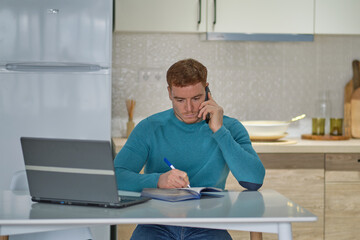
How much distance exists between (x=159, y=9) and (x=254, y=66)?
2.77 feet

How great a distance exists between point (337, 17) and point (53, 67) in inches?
73.1

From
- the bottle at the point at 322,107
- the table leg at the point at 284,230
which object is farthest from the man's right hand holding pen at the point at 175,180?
the bottle at the point at 322,107

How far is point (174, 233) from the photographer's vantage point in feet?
6.46

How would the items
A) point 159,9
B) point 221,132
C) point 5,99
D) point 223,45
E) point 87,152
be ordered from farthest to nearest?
point 223,45 < point 159,9 < point 5,99 < point 221,132 < point 87,152

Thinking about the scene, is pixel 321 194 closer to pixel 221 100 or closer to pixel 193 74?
pixel 221 100

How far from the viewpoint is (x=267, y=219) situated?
1.48 m

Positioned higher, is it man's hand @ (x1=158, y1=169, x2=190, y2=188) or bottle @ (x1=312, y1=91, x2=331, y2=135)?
bottle @ (x1=312, y1=91, x2=331, y2=135)

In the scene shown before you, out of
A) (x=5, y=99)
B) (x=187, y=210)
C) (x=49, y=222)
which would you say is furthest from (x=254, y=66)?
(x=49, y=222)

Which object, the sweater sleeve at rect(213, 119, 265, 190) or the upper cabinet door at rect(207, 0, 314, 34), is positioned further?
the upper cabinet door at rect(207, 0, 314, 34)

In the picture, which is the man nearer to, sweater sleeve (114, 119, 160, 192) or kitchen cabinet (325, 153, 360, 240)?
sweater sleeve (114, 119, 160, 192)

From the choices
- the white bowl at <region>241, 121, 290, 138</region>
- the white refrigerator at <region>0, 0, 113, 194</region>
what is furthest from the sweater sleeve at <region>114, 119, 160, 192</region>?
the white bowl at <region>241, 121, 290, 138</region>

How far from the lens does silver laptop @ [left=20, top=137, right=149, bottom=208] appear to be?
153 cm

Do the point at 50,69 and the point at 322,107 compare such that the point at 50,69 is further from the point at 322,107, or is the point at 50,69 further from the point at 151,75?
the point at 322,107

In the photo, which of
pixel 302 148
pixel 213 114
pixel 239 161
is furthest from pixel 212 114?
pixel 302 148
